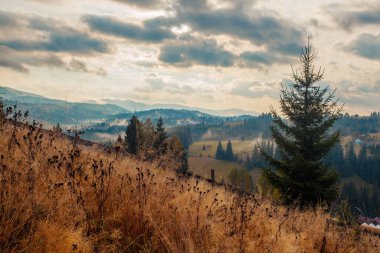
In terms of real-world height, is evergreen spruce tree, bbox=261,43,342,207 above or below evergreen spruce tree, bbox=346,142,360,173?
above

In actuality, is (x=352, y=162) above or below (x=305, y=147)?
below

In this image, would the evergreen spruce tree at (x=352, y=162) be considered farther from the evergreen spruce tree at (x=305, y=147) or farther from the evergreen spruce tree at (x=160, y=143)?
the evergreen spruce tree at (x=305, y=147)

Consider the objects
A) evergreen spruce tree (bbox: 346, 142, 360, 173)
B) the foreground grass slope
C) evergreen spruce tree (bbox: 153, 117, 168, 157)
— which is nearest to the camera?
the foreground grass slope

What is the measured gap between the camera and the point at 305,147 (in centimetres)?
1838

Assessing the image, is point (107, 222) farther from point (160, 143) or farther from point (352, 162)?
point (352, 162)

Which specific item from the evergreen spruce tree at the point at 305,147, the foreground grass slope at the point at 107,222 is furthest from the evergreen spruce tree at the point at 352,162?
the foreground grass slope at the point at 107,222

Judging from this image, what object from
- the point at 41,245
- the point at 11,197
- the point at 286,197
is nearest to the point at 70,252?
the point at 41,245

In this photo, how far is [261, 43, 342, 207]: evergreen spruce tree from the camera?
17.6 metres

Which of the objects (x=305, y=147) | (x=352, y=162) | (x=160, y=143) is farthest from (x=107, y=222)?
(x=352, y=162)

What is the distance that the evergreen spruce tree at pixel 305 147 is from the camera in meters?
17.6

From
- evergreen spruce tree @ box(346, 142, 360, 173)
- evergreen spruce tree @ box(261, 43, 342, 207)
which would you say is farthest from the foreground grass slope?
evergreen spruce tree @ box(346, 142, 360, 173)

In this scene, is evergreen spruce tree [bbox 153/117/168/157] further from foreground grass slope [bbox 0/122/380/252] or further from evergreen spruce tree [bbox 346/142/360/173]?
evergreen spruce tree [bbox 346/142/360/173]

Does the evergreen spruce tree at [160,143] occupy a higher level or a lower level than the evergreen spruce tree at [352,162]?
higher

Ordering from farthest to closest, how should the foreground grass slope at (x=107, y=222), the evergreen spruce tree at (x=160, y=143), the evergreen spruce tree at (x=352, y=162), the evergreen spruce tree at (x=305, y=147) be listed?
the evergreen spruce tree at (x=352, y=162), the evergreen spruce tree at (x=305, y=147), the evergreen spruce tree at (x=160, y=143), the foreground grass slope at (x=107, y=222)
